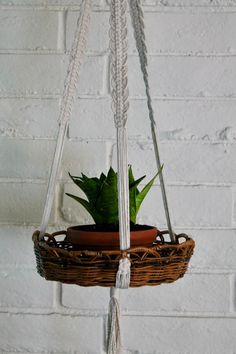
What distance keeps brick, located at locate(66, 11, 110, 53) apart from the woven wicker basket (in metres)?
0.50

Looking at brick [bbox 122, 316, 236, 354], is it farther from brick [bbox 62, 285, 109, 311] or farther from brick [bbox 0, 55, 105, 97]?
brick [bbox 0, 55, 105, 97]

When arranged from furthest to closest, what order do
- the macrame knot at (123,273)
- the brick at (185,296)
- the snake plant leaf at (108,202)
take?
the brick at (185,296), the snake plant leaf at (108,202), the macrame knot at (123,273)

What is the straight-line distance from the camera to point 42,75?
3.74 ft

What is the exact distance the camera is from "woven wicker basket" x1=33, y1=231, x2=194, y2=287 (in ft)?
2.52

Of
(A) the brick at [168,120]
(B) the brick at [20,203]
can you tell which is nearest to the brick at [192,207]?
(A) the brick at [168,120]

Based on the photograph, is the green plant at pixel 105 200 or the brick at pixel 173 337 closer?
the green plant at pixel 105 200

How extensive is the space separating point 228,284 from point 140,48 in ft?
1.76

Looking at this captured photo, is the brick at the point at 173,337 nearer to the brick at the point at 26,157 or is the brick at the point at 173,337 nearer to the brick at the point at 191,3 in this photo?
the brick at the point at 26,157

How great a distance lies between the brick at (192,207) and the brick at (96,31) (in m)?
0.33

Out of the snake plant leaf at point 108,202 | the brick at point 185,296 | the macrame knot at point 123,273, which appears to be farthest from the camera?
the brick at point 185,296

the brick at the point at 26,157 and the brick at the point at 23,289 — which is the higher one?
the brick at the point at 26,157

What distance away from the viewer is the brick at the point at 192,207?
112cm

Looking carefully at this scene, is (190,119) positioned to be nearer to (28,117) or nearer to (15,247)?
(28,117)

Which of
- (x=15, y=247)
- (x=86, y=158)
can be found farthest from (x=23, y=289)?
(x=86, y=158)
